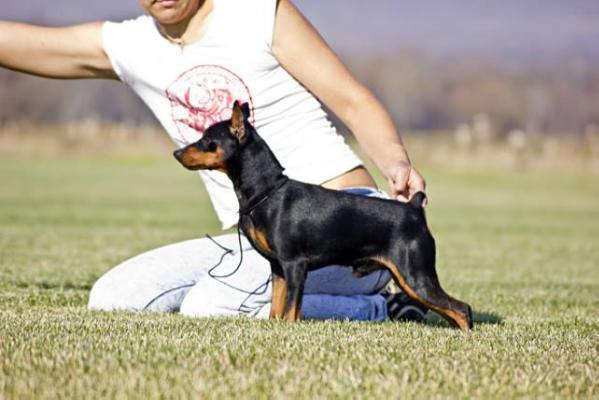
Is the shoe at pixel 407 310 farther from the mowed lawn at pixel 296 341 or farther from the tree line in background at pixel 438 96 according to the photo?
the tree line in background at pixel 438 96

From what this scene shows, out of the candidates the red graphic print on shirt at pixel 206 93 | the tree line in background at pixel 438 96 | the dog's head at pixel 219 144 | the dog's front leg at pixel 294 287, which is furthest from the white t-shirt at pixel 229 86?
the tree line in background at pixel 438 96

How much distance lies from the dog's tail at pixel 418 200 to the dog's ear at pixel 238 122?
0.98 m

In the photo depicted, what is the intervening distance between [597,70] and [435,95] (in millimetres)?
A: 24851

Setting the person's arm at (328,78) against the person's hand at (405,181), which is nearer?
the person's hand at (405,181)

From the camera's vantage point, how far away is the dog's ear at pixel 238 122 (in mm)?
5492

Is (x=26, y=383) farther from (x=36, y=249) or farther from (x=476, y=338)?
(x=36, y=249)

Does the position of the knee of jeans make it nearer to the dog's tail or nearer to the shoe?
the shoe

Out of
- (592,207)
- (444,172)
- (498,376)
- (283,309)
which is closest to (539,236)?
(592,207)

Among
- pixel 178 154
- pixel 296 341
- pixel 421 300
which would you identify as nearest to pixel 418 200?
pixel 421 300

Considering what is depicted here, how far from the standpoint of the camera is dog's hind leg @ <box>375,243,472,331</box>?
557 cm

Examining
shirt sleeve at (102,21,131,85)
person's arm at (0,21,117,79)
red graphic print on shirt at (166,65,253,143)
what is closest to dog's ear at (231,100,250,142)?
red graphic print on shirt at (166,65,253,143)

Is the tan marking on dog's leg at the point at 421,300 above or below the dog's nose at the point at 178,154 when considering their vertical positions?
below

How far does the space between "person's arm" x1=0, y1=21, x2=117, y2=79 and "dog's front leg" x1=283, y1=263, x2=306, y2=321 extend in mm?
1870

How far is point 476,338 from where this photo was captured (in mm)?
5426
